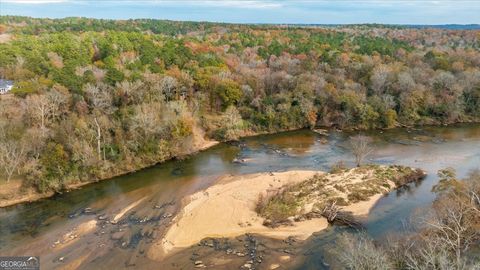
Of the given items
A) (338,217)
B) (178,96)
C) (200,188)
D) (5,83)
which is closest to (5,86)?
(5,83)

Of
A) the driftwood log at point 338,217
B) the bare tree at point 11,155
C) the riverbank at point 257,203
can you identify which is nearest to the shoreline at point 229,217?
the riverbank at point 257,203

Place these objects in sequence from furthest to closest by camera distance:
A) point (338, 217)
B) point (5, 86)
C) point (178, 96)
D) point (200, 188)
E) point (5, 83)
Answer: point (178, 96)
point (5, 83)
point (5, 86)
point (200, 188)
point (338, 217)

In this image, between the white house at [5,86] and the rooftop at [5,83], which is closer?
the white house at [5,86]

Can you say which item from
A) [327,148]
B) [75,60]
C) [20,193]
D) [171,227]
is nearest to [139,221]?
[171,227]

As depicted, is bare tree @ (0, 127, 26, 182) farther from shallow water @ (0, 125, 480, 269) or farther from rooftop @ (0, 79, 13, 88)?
rooftop @ (0, 79, 13, 88)

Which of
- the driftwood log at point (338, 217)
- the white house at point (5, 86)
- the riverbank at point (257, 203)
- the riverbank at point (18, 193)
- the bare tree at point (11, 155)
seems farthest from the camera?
the white house at point (5, 86)


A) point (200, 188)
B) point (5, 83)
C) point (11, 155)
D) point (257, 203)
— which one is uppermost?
point (5, 83)

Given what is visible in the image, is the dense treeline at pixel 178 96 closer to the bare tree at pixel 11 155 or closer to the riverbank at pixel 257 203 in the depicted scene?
the bare tree at pixel 11 155

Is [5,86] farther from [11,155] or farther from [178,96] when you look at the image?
[178,96]
